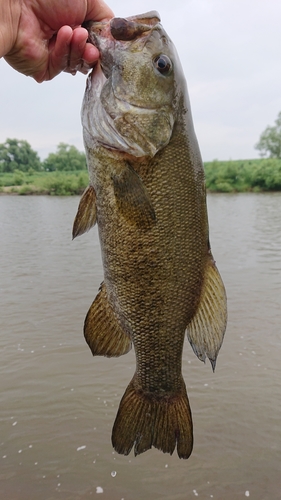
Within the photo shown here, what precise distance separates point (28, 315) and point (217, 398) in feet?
15.4

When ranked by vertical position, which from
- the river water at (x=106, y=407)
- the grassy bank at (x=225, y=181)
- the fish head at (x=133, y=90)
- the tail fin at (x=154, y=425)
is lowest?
the river water at (x=106, y=407)

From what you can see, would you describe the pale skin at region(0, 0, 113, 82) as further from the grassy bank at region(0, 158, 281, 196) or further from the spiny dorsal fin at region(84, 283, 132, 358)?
the grassy bank at region(0, 158, 281, 196)

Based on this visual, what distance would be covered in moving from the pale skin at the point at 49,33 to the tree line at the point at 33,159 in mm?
55600

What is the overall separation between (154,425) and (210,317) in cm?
65

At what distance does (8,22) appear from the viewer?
215 cm

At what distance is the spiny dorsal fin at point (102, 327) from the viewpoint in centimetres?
219

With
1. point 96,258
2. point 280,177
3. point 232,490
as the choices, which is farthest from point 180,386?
point 280,177

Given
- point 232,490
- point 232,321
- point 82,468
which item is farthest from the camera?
point 232,321

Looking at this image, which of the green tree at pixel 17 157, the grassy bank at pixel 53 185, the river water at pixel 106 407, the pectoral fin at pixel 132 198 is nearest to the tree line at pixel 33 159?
the green tree at pixel 17 157

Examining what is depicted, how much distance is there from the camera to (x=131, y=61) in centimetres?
193

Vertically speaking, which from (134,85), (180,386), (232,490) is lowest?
(232,490)

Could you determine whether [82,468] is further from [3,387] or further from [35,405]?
[3,387]

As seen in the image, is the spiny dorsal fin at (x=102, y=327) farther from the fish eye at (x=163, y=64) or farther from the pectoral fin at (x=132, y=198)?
the fish eye at (x=163, y=64)

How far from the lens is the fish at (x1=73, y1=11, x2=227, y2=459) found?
1924mm
